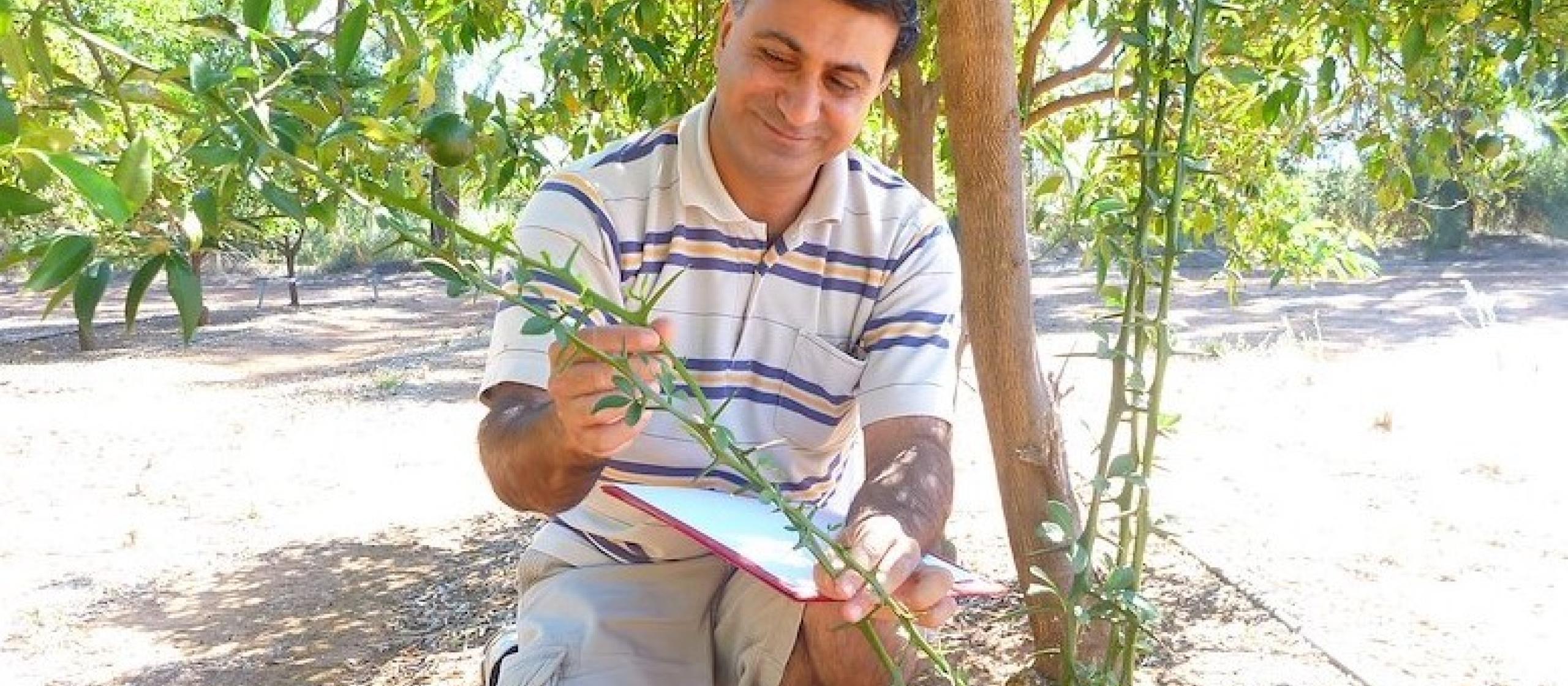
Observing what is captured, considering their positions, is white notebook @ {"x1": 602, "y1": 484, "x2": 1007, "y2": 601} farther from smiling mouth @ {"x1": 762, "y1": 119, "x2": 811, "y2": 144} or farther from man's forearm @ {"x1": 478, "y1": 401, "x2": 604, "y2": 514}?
smiling mouth @ {"x1": 762, "y1": 119, "x2": 811, "y2": 144}

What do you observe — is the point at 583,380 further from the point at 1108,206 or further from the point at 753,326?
the point at 753,326

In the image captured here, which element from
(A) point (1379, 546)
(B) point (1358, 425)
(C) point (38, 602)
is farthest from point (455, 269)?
(B) point (1358, 425)

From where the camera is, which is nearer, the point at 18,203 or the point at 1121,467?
the point at 18,203

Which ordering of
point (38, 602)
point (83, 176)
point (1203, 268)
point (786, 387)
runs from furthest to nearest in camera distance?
point (1203, 268), point (38, 602), point (786, 387), point (83, 176)

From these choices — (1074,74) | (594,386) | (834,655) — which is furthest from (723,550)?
(1074,74)

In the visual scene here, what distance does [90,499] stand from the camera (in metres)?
7.19

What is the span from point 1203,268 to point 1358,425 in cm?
1354

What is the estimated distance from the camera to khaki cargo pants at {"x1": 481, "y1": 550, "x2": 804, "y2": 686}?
1898 mm

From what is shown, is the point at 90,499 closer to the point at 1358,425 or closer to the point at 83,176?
the point at 1358,425

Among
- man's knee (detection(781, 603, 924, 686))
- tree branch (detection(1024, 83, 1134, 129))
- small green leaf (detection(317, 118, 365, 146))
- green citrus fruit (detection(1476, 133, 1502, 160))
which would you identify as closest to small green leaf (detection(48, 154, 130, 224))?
small green leaf (detection(317, 118, 365, 146))

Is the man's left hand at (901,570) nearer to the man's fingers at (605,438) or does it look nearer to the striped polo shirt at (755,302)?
the man's fingers at (605,438)

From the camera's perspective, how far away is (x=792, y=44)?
1798mm

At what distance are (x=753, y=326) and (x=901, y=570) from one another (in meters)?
0.64

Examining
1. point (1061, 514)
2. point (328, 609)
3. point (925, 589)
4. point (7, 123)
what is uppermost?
point (7, 123)
